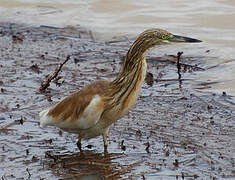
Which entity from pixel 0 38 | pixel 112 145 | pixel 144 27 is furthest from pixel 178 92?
pixel 0 38

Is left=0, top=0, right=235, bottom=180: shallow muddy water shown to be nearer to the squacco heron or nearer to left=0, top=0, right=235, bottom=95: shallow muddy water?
left=0, top=0, right=235, bottom=95: shallow muddy water

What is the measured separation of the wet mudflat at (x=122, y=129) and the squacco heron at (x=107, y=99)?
0.26 meters

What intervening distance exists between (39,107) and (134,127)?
127 centimetres

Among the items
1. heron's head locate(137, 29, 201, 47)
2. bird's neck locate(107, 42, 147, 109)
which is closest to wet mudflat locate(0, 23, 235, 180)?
bird's neck locate(107, 42, 147, 109)

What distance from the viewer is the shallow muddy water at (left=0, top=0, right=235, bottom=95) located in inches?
376

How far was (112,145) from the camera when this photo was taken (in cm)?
614

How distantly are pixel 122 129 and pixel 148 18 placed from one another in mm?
5007

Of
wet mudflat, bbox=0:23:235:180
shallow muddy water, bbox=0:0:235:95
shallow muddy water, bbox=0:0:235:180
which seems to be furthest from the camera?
shallow muddy water, bbox=0:0:235:95

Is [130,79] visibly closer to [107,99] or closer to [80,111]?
[107,99]

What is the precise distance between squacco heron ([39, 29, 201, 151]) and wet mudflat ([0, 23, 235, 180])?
0.26 metres

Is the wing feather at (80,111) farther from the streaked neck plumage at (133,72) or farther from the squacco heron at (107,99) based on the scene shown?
the streaked neck plumage at (133,72)

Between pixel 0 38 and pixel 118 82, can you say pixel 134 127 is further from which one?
pixel 0 38

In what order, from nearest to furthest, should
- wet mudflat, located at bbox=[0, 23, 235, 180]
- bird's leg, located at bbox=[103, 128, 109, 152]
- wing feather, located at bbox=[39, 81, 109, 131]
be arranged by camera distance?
wet mudflat, located at bbox=[0, 23, 235, 180] < wing feather, located at bbox=[39, 81, 109, 131] < bird's leg, located at bbox=[103, 128, 109, 152]

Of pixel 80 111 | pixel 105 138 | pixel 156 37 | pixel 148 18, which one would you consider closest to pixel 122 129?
pixel 105 138
